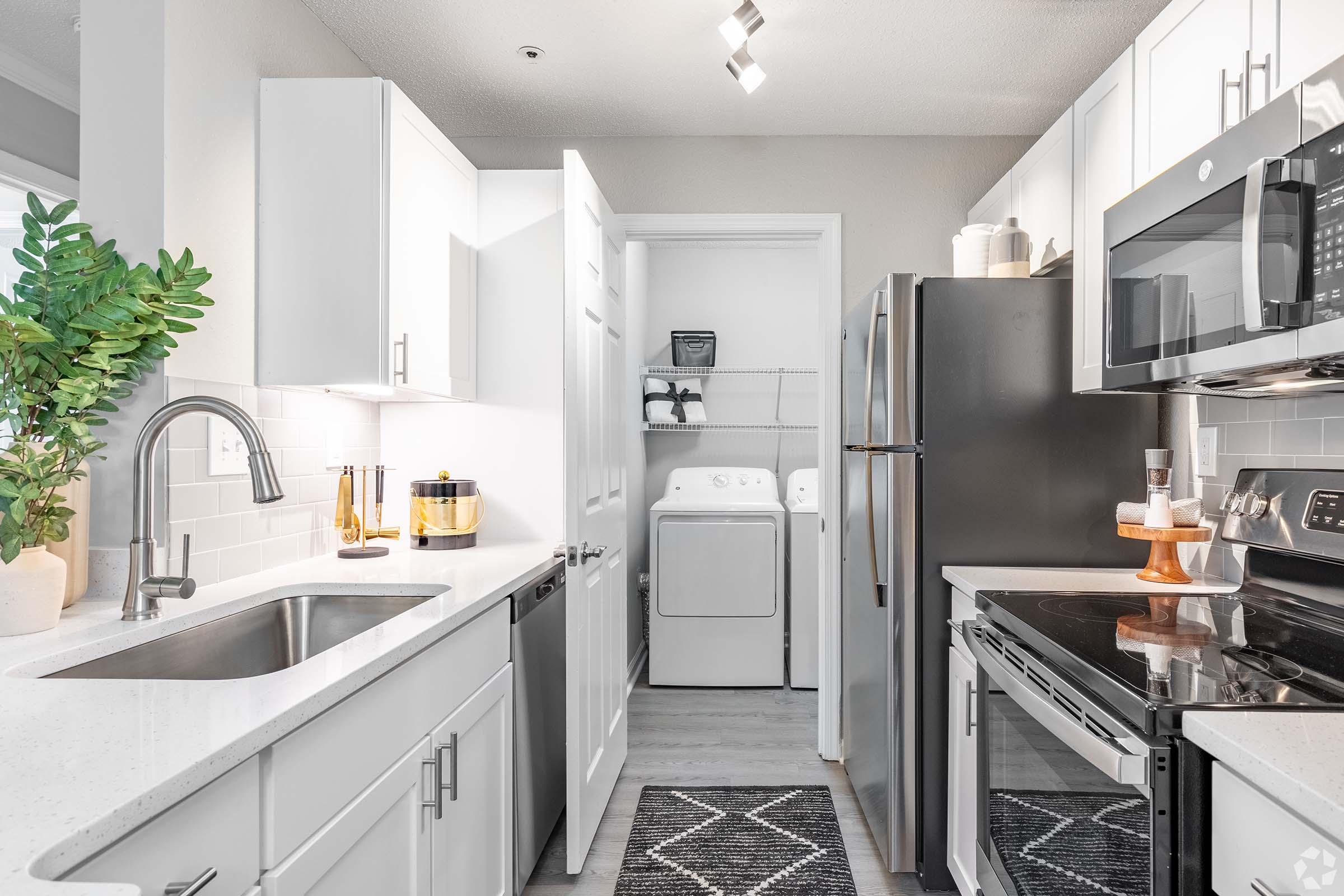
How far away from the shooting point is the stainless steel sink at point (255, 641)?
4.15ft

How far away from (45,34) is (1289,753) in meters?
3.05

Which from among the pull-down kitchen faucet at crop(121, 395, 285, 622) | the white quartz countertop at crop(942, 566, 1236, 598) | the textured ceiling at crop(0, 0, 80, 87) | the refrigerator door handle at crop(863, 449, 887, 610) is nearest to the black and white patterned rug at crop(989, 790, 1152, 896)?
the white quartz countertop at crop(942, 566, 1236, 598)

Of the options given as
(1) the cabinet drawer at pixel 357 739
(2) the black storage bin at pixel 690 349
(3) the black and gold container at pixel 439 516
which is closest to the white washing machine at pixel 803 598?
(2) the black storage bin at pixel 690 349

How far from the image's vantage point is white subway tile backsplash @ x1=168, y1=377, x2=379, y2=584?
166 centimetres

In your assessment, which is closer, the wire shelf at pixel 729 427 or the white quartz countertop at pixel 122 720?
the white quartz countertop at pixel 122 720

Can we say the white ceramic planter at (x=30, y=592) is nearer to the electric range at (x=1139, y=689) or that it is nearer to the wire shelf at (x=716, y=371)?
the electric range at (x=1139, y=689)

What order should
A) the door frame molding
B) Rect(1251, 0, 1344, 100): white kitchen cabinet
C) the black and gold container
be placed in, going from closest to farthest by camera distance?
Rect(1251, 0, 1344, 100): white kitchen cabinet < the black and gold container < the door frame molding

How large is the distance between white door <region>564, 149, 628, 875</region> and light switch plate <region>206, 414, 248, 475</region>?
77 cm

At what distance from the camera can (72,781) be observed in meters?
0.72

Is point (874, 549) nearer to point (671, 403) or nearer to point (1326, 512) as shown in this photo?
point (1326, 512)

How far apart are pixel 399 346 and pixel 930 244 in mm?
2021

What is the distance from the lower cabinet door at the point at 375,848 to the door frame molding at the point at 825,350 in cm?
188

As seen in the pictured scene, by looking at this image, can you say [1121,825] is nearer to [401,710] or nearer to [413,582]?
[401,710]

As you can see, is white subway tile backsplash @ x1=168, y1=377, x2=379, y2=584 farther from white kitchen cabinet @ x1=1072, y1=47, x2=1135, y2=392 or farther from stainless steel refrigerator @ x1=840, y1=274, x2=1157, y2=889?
white kitchen cabinet @ x1=1072, y1=47, x2=1135, y2=392
